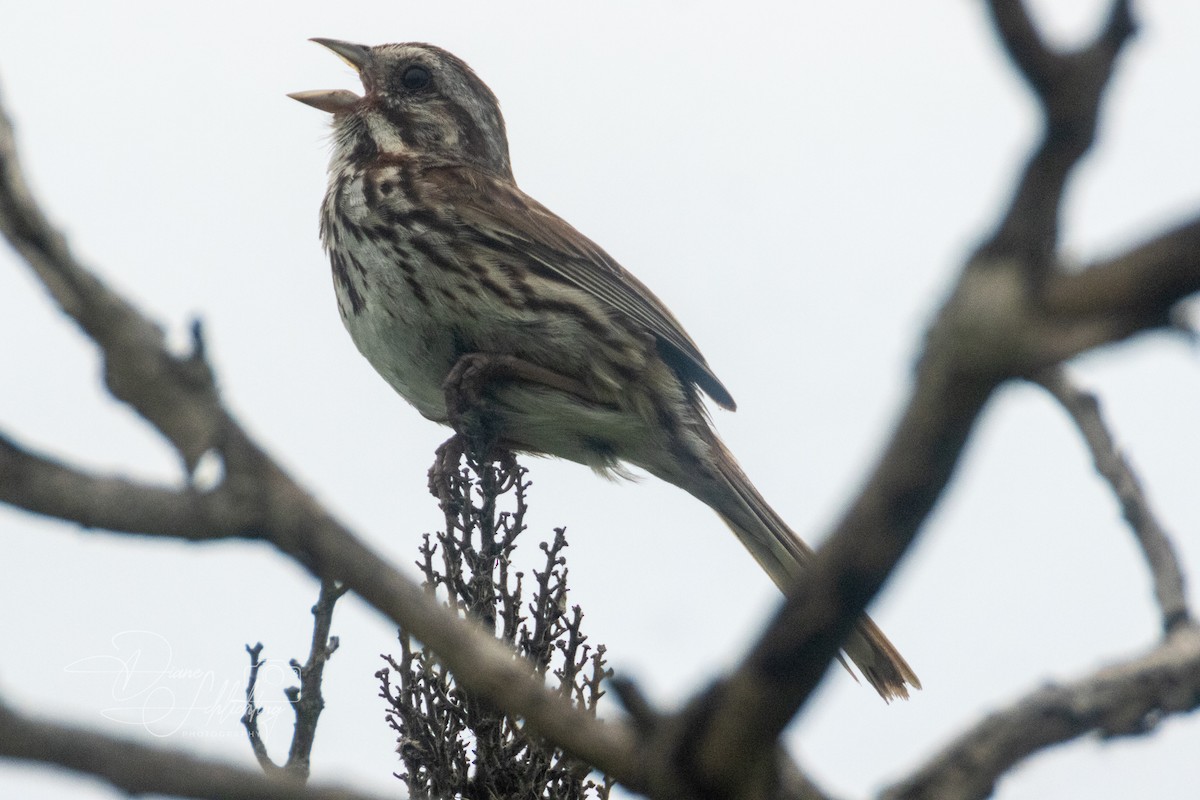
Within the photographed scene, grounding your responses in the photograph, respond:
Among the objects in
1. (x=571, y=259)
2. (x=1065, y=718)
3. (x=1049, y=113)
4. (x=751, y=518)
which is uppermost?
(x=571, y=259)

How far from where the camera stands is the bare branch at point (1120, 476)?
1972 mm

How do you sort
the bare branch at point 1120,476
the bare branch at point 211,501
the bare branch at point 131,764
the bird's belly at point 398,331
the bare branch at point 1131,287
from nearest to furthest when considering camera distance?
the bare branch at point 1131,287, the bare branch at point 131,764, the bare branch at point 211,501, the bare branch at point 1120,476, the bird's belly at point 398,331

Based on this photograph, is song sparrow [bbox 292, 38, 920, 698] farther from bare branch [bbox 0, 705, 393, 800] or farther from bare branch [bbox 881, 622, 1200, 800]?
bare branch [bbox 0, 705, 393, 800]

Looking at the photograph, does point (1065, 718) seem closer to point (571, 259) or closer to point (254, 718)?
point (254, 718)

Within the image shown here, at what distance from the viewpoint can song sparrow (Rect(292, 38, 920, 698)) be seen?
4.95 metres

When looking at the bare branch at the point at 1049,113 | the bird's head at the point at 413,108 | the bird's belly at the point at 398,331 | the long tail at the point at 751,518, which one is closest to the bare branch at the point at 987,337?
the bare branch at the point at 1049,113

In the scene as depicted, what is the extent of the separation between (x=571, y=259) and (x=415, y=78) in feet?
4.28

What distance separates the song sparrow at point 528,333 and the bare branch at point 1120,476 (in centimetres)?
271

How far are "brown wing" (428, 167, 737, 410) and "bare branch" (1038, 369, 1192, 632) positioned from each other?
11.3 feet

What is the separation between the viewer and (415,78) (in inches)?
242

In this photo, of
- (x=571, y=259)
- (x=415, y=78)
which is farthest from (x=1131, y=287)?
(x=415, y=78)

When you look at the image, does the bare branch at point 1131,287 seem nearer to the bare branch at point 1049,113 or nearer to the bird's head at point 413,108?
the bare branch at point 1049,113

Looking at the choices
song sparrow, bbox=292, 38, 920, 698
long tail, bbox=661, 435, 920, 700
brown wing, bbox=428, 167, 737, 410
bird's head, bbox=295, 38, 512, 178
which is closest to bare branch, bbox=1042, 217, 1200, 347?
song sparrow, bbox=292, 38, 920, 698

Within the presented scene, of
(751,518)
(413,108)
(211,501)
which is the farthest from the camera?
(413,108)
